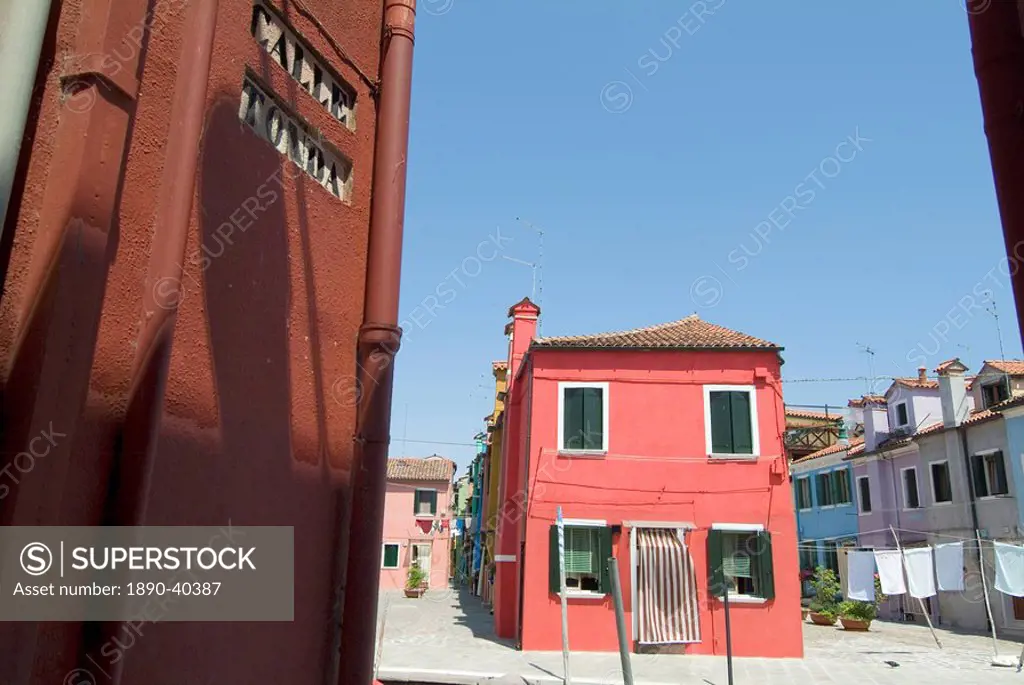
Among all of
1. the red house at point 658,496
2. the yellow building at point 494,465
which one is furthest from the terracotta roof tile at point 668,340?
the yellow building at point 494,465

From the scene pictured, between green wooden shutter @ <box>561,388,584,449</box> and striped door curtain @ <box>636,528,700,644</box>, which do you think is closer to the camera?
striped door curtain @ <box>636,528,700,644</box>

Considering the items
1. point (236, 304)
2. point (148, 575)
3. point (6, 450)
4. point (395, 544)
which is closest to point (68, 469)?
point (6, 450)

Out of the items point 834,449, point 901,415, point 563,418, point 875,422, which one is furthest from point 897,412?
point 563,418

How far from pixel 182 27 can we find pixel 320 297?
161cm

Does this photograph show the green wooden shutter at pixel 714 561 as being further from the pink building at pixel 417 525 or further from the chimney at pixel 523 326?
the pink building at pixel 417 525

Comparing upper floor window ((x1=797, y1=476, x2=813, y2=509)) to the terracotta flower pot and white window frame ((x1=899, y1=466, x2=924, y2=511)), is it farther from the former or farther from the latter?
the terracotta flower pot

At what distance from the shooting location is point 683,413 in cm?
1731

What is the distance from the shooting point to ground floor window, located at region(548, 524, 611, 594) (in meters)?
16.5

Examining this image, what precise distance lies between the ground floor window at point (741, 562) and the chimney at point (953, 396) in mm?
11808

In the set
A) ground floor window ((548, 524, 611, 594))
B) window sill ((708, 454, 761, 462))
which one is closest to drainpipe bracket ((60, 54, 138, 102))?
ground floor window ((548, 524, 611, 594))

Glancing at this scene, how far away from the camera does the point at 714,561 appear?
642 inches

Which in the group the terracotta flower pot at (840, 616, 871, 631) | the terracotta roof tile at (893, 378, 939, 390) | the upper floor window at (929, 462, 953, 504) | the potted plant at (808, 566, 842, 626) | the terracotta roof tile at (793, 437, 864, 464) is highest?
the terracotta roof tile at (893, 378, 939, 390)

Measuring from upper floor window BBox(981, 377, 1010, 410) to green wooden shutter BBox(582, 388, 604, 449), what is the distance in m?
14.7

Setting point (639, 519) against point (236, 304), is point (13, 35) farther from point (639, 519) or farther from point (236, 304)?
point (639, 519)
